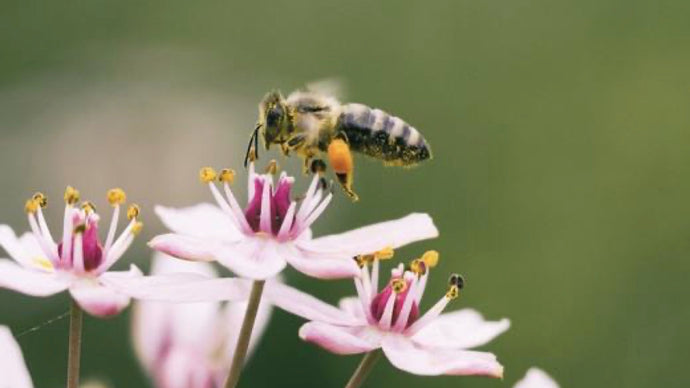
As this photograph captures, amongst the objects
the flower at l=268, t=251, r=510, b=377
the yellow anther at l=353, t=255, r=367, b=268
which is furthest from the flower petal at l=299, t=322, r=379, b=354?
the yellow anther at l=353, t=255, r=367, b=268

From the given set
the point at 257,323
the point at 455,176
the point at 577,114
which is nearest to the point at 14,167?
the point at 455,176

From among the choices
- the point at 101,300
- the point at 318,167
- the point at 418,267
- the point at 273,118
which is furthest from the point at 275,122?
the point at 101,300

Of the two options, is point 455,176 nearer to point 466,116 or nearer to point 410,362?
point 466,116

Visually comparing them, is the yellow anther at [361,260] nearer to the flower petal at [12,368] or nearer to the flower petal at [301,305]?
the flower petal at [301,305]

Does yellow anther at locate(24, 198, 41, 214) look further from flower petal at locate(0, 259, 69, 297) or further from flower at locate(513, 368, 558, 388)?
flower at locate(513, 368, 558, 388)

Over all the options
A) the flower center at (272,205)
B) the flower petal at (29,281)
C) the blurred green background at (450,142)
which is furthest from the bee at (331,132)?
the blurred green background at (450,142)

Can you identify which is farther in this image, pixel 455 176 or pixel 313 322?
pixel 455 176
